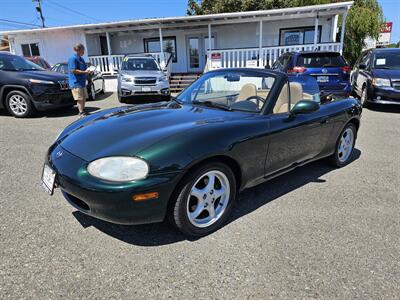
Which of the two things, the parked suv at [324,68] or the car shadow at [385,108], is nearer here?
the parked suv at [324,68]

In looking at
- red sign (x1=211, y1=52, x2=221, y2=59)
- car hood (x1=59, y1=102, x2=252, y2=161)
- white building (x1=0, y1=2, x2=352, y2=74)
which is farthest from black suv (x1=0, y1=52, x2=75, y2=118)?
red sign (x1=211, y1=52, x2=221, y2=59)

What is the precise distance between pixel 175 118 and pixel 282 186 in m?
1.64

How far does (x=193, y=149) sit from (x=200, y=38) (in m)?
15.9

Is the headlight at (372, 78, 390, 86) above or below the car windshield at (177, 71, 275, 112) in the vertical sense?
below

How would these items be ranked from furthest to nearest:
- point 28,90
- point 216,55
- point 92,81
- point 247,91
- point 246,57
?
1. point 246,57
2. point 216,55
3. point 92,81
4. point 28,90
5. point 247,91

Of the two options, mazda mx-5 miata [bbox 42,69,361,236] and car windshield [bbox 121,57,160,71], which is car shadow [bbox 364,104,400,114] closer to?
mazda mx-5 miata [bbox 42,69,361,236]

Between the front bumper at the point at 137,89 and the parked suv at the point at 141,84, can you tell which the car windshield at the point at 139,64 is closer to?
the parked suv at the point at 141,84

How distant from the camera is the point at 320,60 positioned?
28.6ft

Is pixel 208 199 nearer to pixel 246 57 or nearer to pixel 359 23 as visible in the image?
pixel 246 57

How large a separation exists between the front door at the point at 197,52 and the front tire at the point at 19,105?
10744mm

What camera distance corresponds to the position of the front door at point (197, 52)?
17.1m

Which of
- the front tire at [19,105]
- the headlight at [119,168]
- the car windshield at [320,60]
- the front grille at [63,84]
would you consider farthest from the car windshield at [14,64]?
the car windshield at [320,60]

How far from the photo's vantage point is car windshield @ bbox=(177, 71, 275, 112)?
328 cm

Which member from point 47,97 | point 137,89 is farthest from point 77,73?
point 137,89
